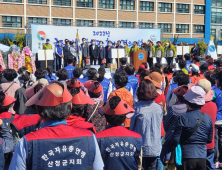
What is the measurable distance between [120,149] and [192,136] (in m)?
1.06

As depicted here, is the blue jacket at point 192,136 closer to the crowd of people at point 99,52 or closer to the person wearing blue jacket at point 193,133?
the person wearing blue jacket at point 193,133

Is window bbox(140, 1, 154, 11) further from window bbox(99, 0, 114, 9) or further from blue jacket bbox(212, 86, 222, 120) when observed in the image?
blue jacket bbox(212, 86, 222, 120)

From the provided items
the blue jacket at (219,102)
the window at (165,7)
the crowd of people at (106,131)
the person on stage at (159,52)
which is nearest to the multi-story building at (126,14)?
the window at (165,7)

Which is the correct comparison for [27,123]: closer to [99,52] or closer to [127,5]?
[99,52]

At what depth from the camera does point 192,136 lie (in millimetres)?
4004

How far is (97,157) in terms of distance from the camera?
104 inches

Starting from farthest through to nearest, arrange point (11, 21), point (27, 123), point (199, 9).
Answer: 1. point (199, 9)
2. point (11, 21)
3. point (27, 123)

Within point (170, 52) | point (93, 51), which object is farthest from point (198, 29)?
point (93, 51)

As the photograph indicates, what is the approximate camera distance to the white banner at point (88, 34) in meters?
22.9

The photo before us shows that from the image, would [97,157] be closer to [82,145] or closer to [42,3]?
[82,145]

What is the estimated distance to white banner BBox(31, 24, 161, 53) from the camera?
22.9m

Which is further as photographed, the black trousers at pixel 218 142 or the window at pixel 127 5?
the window at pixel 127 5

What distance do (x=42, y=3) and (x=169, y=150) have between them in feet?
127

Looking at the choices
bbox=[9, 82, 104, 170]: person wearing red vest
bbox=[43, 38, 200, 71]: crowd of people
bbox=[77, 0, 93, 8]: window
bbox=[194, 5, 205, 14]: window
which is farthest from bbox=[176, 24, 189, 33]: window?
bbox=[9, 82, 104, 170]: person wearing red vest
